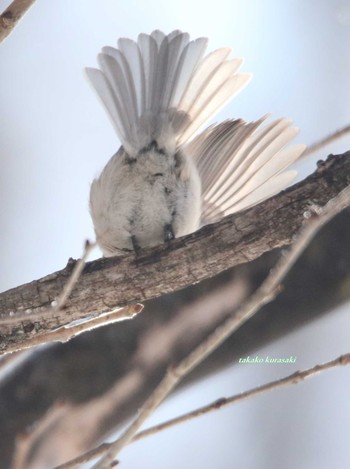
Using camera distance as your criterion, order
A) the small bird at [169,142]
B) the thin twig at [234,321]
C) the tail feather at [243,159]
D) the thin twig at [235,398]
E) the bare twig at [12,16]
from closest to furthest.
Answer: the thin twig at [234,321]
the thin twig at [235,398]
the bare twig at [12,16]
the small bird at [169,142]
the tail feather at [243,159]

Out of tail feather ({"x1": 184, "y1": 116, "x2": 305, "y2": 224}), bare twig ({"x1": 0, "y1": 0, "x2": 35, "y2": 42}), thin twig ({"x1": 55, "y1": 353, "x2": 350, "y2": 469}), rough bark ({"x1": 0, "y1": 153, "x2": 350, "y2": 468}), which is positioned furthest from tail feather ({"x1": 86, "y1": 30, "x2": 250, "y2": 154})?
thin twig ({"x1": 55, "y1": 353, "x2": 350, "y2": 469})

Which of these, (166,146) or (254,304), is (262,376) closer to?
(166,146)

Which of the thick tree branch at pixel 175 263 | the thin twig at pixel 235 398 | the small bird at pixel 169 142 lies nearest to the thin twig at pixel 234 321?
the thin twig at pixel 235 398

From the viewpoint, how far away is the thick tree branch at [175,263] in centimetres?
182

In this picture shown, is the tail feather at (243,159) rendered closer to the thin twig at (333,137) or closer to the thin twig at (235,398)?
the thin twig at (333,137)

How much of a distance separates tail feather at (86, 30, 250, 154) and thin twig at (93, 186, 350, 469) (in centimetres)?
140

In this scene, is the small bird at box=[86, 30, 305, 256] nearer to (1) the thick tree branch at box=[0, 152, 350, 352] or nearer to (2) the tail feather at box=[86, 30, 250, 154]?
(2) the tail feather at box=[86, 30, 250, 154]

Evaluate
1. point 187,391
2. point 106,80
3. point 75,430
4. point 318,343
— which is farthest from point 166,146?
point 318,343

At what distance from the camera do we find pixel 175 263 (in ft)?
6.57

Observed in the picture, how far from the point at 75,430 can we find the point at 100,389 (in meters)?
0.16

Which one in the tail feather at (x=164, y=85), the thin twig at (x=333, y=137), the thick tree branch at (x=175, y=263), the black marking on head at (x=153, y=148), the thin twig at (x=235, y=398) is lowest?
the thin twig at (x=235, y=398)

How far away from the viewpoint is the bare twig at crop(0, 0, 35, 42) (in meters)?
1.62

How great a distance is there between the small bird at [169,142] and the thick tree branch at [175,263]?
0.42 meters

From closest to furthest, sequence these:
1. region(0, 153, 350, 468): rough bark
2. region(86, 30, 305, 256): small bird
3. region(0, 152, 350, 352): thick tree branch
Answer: region(0, 152, 350, 352): thick tree branch < region(0, 153, 350, 468): rough bark < region(86, 30, 305, 256): small bird
